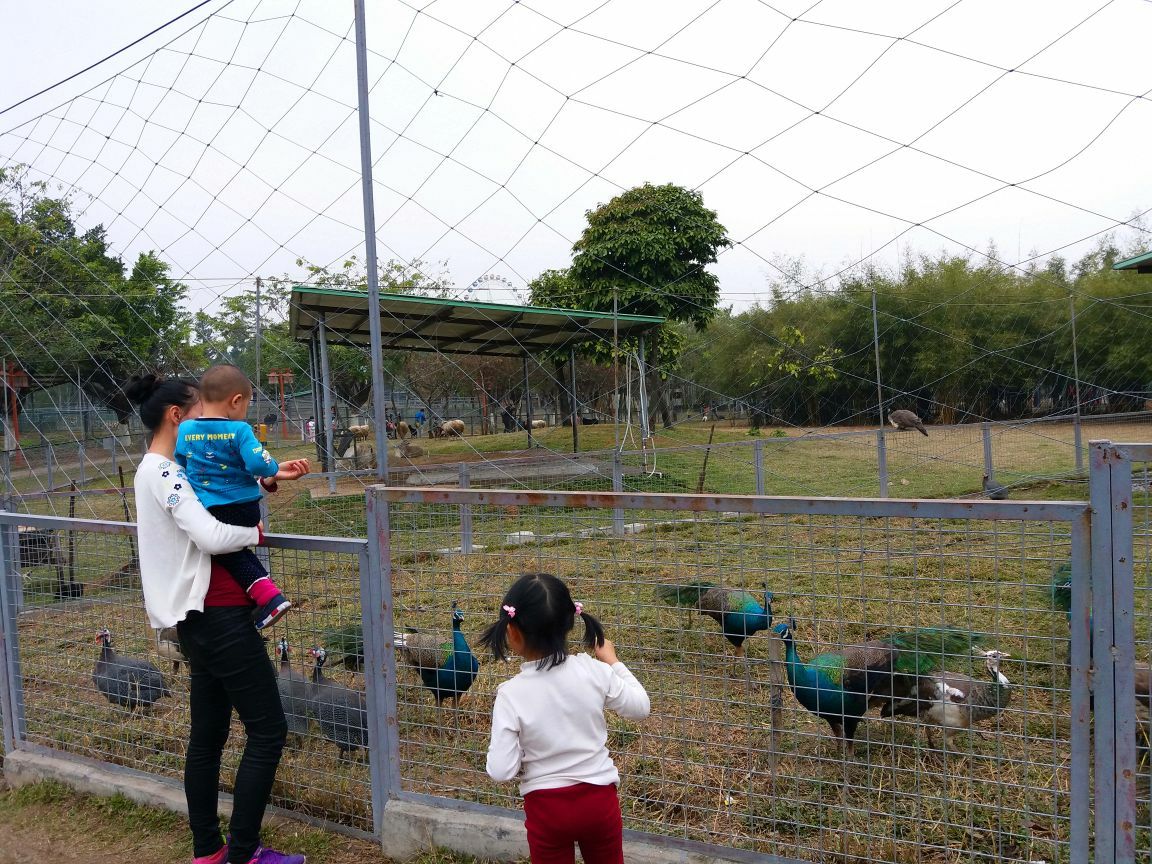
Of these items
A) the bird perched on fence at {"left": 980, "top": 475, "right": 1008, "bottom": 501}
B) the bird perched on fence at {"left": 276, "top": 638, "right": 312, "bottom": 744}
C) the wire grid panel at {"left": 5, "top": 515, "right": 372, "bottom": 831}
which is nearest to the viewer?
the wire grid panel at {"left": 5, "top": 515, "right": 372, "bottom": 831}

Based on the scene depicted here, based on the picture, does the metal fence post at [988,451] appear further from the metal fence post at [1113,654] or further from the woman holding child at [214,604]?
the woman holding child at [214,604]

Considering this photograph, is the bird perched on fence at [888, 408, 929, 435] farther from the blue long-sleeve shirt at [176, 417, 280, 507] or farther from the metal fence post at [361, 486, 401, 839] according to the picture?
the blue long-sleeve shirt at [176, 417, 280, 507]

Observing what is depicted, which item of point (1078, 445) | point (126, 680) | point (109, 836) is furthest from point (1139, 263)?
point (109, 836)

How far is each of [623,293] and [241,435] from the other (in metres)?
13.7

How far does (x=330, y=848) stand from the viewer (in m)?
2.69

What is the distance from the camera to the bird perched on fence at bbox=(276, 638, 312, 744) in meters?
3.03

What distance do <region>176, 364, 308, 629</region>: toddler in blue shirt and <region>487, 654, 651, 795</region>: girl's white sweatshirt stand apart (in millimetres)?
908

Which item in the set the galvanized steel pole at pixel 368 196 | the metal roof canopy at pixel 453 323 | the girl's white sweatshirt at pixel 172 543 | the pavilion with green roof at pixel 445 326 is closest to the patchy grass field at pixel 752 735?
the girl's white sweatshirt at pixel 172 543

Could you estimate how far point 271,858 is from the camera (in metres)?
2.47

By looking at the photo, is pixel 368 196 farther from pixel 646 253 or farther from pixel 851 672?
pixel 646 253

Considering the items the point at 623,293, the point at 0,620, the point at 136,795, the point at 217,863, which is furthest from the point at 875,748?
the point at 623,293

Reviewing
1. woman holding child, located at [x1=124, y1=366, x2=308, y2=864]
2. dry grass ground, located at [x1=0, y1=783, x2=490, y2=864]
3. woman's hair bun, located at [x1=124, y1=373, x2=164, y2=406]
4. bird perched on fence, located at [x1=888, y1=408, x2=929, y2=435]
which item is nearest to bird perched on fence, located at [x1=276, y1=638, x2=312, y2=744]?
dry grass ground, located at [x1=0, y1=783, x2=490, y2=864]

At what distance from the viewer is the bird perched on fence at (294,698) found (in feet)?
9.93

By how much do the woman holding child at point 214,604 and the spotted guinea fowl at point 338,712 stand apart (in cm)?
44
